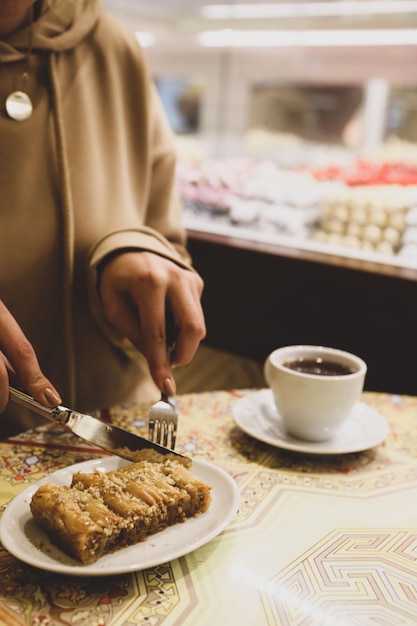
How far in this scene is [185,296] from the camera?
1.22m

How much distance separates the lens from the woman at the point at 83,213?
49.3 inches

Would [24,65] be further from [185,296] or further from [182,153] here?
[182,153]

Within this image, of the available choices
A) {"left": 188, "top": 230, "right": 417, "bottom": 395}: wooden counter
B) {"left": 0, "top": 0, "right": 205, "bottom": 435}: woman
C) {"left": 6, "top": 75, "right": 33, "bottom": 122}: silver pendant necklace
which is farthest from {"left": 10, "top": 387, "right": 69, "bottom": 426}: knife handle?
{"left": 188, "top": 230, "right": 417, "bottom": 395}: wooden counter

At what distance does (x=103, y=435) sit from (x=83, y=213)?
571 mm

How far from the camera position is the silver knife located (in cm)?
97

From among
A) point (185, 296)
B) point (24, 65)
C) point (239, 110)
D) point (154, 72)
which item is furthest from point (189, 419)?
point (154, 72)

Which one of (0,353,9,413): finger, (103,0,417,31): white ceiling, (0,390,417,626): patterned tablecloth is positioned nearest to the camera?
(0,390,417,626): patterned tablecloth

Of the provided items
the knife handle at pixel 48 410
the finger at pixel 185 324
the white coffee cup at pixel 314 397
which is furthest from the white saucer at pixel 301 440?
the knife handle at pixel 48 410

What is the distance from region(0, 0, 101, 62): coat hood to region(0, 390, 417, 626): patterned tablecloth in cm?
73

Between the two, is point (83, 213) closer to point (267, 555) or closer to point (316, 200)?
point (267, 555)

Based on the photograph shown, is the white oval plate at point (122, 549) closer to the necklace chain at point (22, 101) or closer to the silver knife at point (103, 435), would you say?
the silver knife at point (103, 435)

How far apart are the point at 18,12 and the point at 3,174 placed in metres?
0.29

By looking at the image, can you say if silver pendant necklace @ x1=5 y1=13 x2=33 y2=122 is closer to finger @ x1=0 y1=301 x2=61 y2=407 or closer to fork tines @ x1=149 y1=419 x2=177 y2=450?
finger @ x1=0 y1=301 x2=61 y2=407

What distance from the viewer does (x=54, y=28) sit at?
53.7 inches
